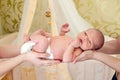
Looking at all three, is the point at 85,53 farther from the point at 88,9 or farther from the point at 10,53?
the point at 88,9

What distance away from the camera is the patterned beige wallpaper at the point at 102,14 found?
71.4 inches

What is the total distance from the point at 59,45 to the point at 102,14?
931 mm

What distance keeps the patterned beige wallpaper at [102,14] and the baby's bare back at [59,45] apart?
88cm

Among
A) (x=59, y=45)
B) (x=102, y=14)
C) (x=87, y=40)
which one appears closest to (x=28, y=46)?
(x=59, y=45)

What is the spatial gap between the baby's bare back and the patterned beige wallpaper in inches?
34.5

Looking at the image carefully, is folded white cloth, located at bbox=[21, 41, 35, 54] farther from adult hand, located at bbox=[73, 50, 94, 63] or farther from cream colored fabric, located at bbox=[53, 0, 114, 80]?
cream colored fabric, located at bbox=[53, 0, 114, 80]

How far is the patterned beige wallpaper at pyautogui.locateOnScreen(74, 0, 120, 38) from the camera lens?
1813 mm

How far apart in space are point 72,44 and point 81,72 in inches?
22.8

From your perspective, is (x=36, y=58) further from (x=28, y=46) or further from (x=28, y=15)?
(x=28, y=15)

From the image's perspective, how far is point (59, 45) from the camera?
3.24ft

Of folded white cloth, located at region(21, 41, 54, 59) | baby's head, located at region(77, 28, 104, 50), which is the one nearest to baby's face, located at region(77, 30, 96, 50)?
baby's head, located at region(77, 28, 104, 50)

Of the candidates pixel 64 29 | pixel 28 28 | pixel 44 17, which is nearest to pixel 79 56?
pixel 64 29

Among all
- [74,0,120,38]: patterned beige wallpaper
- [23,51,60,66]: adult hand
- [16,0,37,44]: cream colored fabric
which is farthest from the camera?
[74,0,120,38]: patterned beige wallpaper

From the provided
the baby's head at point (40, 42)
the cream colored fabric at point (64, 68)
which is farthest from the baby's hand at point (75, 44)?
the cream colored fabric at point (64, 68)
